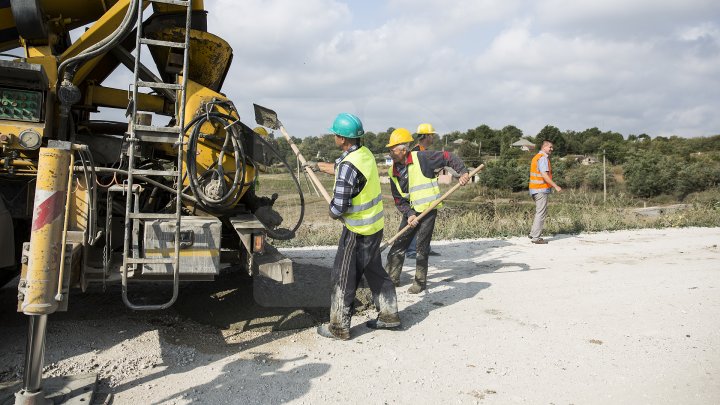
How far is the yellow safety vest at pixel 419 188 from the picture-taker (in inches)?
238

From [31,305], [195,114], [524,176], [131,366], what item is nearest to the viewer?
[31,305]

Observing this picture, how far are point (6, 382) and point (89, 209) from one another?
1143mm

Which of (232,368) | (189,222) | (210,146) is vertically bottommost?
(232,368)

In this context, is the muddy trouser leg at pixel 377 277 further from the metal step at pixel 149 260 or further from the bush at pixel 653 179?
the bush at pixel 653 179

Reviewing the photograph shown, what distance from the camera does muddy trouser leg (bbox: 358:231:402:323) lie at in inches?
179

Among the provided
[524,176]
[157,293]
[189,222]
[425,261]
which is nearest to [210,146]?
[189,222]

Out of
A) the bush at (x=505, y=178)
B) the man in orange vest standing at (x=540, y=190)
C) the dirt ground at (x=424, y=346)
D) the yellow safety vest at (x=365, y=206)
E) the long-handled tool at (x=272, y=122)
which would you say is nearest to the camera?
the dirt ground at (x=424, y=346)

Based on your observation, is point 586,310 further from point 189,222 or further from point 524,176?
point 524,176

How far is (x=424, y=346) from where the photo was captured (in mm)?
4254

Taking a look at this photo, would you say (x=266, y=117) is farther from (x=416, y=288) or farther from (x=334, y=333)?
(x=416, y=288)

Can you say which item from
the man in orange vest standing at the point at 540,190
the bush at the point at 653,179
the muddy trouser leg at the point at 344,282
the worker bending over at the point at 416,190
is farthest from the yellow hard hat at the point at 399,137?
the bush at the point at 653,179

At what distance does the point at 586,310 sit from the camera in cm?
514

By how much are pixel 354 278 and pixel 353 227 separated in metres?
0.42

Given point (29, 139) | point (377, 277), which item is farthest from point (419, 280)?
point (29, 139)
